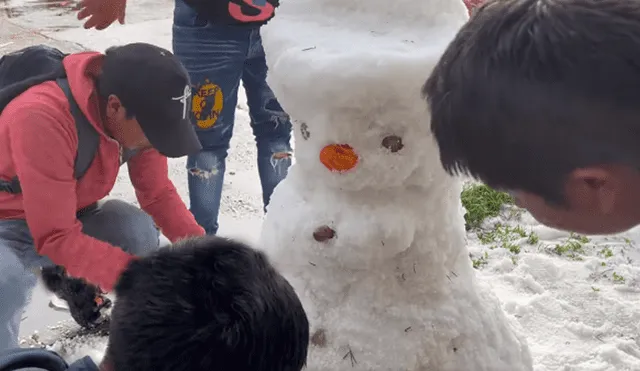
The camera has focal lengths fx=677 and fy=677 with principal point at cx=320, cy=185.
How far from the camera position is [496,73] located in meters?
0.89

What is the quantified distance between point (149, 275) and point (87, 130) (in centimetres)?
74

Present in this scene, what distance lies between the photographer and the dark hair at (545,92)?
0.83m

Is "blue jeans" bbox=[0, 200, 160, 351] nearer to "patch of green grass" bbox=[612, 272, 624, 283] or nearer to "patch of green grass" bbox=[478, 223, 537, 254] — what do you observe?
"patch of green grass" bbox=[478, 223, 537, 254]

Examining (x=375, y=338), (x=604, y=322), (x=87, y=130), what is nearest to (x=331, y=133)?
(x=375, y=338)

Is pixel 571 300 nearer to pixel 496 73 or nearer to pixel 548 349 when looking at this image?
pixel 548 349

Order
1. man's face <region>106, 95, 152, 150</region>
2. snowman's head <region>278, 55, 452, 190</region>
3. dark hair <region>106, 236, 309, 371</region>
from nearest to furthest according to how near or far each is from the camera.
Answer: dark hair <region>106, 236, 309, 371</region>
snowman's head <region>278, 55, 452, 190</region>
man's face <region>106, 95, 152, 150</region>

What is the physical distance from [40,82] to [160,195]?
430 millimetres

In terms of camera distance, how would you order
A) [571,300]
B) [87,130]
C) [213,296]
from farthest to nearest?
[571,300] < [87,130] < [213,296]

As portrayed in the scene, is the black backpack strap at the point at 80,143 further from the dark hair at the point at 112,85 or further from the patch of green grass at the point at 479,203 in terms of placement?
the patch of green grass at the point at 479,203

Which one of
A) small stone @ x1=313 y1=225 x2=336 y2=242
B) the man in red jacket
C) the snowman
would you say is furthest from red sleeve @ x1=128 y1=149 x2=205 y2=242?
small stone @ x1=313 y1=225 x2=336 y2=242

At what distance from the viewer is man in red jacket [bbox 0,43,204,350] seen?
4.73 ft

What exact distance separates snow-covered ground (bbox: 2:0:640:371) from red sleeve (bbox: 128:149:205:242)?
0.21m

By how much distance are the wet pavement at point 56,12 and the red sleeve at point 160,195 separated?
3.57 metres

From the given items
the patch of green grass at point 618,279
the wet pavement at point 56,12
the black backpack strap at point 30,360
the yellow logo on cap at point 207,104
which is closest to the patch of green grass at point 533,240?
the patch of green grass at point 618,279
